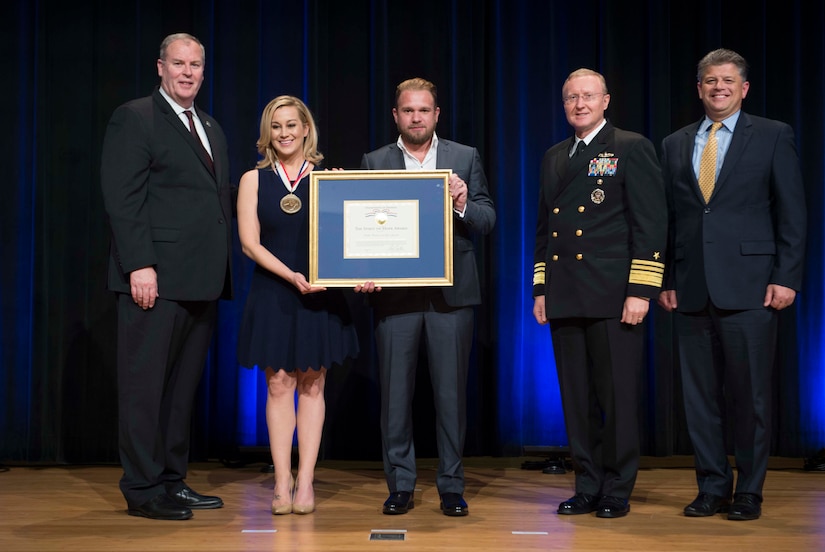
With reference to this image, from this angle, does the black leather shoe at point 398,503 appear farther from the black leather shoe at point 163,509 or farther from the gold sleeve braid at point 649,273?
the gold sleeve braid at point 649,273

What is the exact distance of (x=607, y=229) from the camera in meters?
3.45

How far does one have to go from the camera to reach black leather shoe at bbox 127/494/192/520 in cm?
339

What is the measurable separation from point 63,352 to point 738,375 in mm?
3638

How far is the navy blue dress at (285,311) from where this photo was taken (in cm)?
346

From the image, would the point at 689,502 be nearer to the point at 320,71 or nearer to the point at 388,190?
the point at 388,190

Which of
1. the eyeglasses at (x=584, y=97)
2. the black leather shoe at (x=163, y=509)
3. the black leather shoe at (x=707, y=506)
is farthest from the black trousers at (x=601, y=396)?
the black leather shoe at (x=163, y=509)

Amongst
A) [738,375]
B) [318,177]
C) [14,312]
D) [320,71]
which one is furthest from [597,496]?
[14,312]

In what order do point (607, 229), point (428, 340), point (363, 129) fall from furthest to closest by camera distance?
1. point (363, 129)
2. point (428, 340)
3. point (607, 229)

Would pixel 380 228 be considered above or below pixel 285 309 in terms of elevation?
above

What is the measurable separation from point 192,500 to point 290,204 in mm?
1310

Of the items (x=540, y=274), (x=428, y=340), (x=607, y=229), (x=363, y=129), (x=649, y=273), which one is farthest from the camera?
(x=363, y=129)

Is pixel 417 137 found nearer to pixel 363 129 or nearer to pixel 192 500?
Result: pixel 363 129

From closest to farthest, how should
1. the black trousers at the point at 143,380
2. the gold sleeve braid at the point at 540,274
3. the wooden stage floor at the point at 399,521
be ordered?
1. the wooden stage floor at the point at 399,521
2. the black trousers at the point at 143,380
3. the gold sleeve braid at the point at 540,274

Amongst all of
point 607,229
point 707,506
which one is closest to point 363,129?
point 607,229
